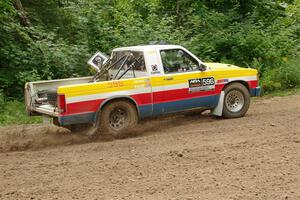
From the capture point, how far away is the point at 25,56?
1483 centimetres

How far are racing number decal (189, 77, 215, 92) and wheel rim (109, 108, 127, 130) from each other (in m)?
1.56

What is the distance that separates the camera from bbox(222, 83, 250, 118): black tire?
11.0 meters

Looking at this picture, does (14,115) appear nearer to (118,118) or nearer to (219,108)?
(118,118)

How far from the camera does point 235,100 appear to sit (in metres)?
11.2

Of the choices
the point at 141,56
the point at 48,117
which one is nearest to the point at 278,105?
the point at 141,56

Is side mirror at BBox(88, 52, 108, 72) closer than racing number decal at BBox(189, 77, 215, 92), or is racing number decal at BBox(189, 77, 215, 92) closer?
racing number decal at BBox(189, 77, 215, 92)

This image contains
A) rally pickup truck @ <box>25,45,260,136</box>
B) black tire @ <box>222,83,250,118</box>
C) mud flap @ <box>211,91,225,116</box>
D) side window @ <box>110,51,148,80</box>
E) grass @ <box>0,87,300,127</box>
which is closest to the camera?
rally pickup truck @ <box>25,45,260,136</box>

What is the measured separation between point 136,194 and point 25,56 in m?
9.89

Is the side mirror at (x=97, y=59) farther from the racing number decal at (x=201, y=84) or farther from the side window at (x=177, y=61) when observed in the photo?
the racing number decal at (x=201, y=84)

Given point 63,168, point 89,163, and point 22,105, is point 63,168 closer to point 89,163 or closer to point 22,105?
point 89,163

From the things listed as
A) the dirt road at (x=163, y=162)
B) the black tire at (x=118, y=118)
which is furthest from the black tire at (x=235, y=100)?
the black tire at (x=118, y=118)

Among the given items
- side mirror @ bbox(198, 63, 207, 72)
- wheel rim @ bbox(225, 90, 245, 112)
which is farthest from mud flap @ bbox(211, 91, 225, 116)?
side mirror @ bbox(198, 63, 207, 72)

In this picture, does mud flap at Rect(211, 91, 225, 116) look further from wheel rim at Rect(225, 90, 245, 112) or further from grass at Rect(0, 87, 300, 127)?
grass at Rect(0, 87, 300, 127)

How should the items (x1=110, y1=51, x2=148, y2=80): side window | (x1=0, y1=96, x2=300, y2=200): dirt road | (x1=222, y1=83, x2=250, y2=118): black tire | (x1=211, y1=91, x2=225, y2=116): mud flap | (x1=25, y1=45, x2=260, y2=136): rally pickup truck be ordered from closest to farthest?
(x1=0, y1=96, x2=300, y2=200): dirt road, (x1=25, y1=45, x2=260, y2=136): rally pickup truck, (x1=110, y1=51, x2=148, y2=80): side window, (x1=211, y1=91, x2=225, y2=116): mud flap, (x1=222, y1=83, x2=250, y2=118): black tire
